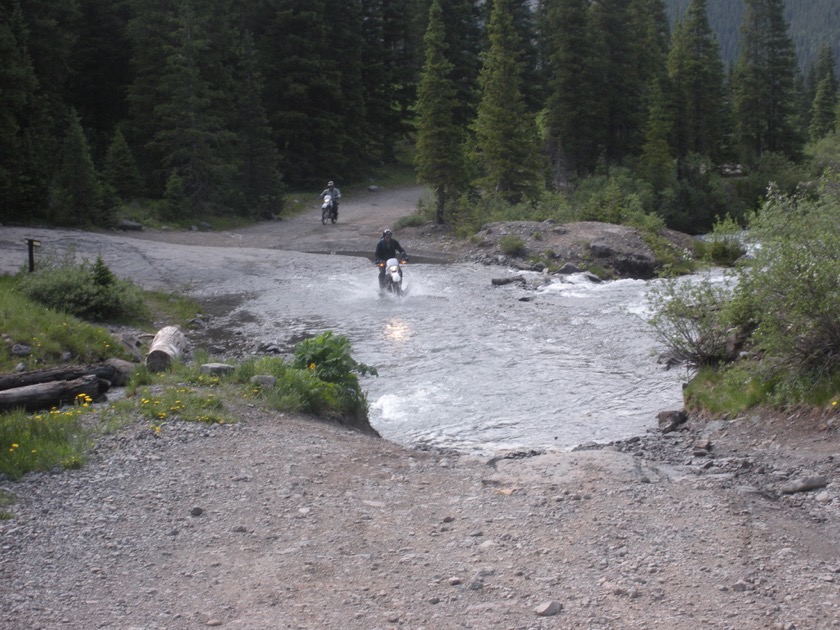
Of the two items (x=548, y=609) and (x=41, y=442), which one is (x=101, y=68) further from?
(x=548, y=609)

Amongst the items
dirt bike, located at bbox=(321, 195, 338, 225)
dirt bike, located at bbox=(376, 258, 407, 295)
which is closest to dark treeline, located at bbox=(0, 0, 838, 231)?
dirt bike, located at bbox=(321, 195, 338, 225)

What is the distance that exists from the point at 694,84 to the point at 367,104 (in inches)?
776

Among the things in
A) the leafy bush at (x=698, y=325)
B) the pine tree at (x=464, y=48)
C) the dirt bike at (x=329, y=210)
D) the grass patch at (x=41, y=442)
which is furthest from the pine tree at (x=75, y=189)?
the pine tree at (x=464, y=48)

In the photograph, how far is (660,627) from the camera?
210 inches

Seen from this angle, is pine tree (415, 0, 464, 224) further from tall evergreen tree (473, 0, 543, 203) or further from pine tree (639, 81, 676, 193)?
pine tree (639, 81, 676, 193)

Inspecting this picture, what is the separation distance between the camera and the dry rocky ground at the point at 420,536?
5.74m

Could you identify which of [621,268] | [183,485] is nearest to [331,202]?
[621,268]

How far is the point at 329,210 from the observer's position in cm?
3850

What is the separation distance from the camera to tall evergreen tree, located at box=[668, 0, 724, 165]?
52.3 metres

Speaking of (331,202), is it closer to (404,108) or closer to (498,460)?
(404,108)

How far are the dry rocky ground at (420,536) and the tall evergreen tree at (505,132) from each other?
2891 cm

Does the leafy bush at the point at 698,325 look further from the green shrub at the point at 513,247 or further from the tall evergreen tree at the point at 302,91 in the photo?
the tall evergreen tree at the point at 302,91

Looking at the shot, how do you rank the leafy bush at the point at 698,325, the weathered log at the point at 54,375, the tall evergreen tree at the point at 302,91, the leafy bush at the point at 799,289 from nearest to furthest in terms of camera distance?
the leafy bush at the point at 799,289
the weathered log at the point at 54,375
the leafy bush at the point at 698,325
the tall evergreen tree at the point at 302,91

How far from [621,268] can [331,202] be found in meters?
15.1
